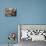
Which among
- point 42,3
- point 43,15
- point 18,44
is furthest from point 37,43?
point 42,3

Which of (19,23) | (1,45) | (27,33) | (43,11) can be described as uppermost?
(43,11)

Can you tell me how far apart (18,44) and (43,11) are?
3.22 feet

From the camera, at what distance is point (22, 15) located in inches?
123

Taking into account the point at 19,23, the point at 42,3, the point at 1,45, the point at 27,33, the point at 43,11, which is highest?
the point at 42,3

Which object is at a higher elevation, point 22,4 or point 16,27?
point 22,4

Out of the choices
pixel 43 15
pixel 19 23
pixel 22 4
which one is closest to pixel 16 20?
pixel 19 23

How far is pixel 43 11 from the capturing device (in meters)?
3.14

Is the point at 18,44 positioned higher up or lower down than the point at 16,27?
lower down

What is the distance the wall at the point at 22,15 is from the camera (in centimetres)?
311

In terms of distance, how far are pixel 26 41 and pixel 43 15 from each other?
0.74m

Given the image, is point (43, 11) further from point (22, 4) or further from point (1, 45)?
point (1, 45)

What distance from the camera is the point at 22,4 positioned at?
123 inches

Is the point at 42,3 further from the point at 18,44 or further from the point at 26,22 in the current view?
the point at 18,44

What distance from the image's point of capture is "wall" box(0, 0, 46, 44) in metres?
3.11
